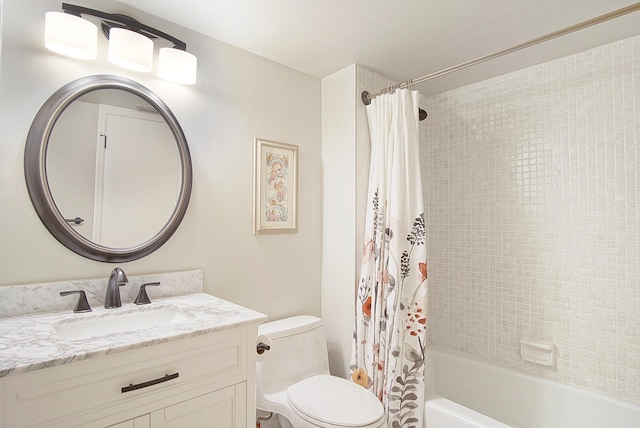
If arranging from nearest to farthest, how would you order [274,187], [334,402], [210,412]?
[210,412], [334,402], [274,187]

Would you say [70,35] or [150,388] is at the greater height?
[70,35]

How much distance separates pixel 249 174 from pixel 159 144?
0.51 m

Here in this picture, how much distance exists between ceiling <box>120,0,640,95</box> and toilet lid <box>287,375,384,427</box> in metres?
1.87

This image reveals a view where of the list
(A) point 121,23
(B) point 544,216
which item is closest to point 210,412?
(A) point 121,23

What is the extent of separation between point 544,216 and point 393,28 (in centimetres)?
146

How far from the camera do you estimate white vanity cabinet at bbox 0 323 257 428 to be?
917 mm

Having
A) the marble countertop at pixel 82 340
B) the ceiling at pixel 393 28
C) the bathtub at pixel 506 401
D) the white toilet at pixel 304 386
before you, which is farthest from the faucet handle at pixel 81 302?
the bathtub at pixel 506 401

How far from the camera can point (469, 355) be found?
2.38 meters

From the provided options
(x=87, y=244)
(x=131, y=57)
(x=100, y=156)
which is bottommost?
(x=87, y=244)

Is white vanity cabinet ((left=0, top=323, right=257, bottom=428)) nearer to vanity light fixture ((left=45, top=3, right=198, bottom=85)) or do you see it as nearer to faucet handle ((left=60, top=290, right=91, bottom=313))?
faucet handle ((left=60, top=290, right=91, bottom=313))

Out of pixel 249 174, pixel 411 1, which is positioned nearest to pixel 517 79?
pixel 411 1

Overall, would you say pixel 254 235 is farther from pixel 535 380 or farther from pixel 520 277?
pixel 535 380

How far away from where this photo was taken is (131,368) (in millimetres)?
1058

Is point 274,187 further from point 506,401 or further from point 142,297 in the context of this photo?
point 506,401
